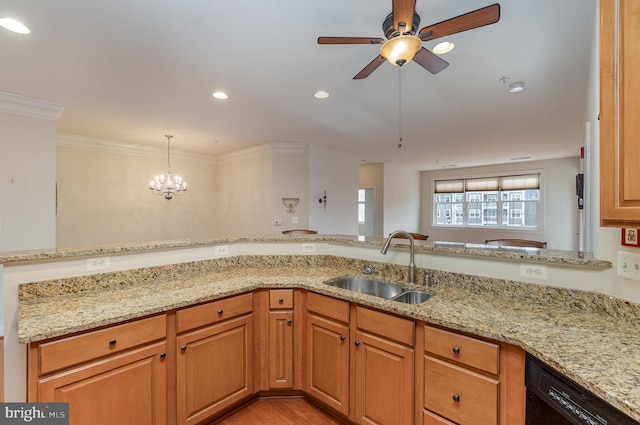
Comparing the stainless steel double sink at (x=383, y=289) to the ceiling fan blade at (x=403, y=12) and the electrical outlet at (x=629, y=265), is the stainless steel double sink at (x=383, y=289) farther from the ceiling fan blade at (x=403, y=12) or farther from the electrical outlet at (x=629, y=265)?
the ceiling fan blade at (x=403, y=12)

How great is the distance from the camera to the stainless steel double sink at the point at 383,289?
6.10ft

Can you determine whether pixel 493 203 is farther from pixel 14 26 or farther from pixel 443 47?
pixel 14 26

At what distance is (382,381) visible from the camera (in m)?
1.62

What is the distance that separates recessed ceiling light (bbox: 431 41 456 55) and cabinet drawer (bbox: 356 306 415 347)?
200cm

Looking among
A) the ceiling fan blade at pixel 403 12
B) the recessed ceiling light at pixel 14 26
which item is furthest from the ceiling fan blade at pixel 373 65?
the recessed ceiling light at pixel 14 26

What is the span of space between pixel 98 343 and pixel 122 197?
4911 mm

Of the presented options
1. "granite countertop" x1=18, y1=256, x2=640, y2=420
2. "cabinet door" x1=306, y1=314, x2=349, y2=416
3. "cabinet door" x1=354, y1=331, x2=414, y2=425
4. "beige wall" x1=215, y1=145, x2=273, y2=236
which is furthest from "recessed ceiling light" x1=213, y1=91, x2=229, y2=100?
"cabinet door" x1=354, y1=331, x2=414, y2=425

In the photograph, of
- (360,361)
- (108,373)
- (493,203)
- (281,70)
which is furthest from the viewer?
(493,203)

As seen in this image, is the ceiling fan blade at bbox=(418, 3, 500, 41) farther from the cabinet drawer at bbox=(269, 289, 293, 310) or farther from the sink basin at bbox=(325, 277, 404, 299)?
the cabinet drawer at bbox=(269, 289, 293, 310)

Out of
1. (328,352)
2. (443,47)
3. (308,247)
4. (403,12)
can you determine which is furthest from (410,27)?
(328,352)

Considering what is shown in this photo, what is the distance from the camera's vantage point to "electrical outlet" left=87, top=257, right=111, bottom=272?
70.1 inches

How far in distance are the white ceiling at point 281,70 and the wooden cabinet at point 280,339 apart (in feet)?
6.21

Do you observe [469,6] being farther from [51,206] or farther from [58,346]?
[51,206]

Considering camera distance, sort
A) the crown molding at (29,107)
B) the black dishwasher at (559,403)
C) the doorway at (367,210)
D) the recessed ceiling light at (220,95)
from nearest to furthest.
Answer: the black dishwasher at (559,403) → the recessed ceiling light at (220,95) → the crown molding at (29,107) → the doorway at (367,210)
